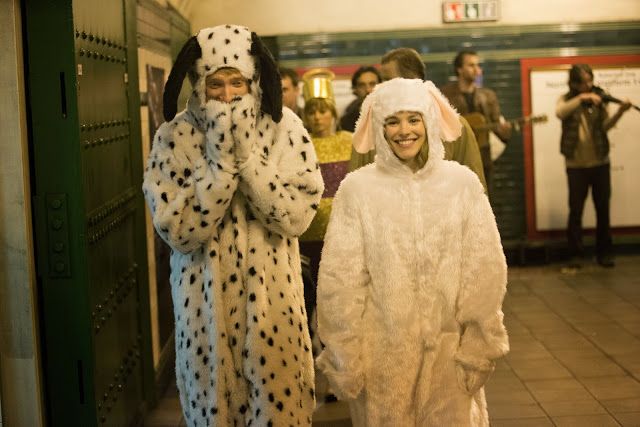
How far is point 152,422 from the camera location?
611 cm

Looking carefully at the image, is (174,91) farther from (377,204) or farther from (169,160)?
(377,204)

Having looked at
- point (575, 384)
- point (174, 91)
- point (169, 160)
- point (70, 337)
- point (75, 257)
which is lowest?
point (575, 384)

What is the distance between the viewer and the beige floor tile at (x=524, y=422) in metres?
5.86

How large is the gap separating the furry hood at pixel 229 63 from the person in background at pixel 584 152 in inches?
286

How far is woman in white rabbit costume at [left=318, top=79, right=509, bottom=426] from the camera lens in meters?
3.88

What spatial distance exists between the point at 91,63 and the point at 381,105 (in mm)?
1494

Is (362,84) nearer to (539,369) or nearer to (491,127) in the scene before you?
(539,369)

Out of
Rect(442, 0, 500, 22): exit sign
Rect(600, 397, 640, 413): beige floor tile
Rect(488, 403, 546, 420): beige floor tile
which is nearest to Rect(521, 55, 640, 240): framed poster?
Rect(442, 0, 500, 22): exit sign

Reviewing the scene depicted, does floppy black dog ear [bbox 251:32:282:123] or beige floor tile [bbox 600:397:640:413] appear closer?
floppy black dog ear [bbox 251:32:282:123]

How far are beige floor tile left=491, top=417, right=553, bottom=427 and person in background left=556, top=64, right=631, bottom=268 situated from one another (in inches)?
208

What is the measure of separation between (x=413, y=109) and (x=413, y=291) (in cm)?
65

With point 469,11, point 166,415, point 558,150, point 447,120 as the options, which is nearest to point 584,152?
point 558,150

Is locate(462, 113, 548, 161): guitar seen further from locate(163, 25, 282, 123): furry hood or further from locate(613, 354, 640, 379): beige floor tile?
locate(163, 25, 282, 123): furry hood

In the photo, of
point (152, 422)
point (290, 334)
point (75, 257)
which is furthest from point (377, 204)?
point (152, 422)
